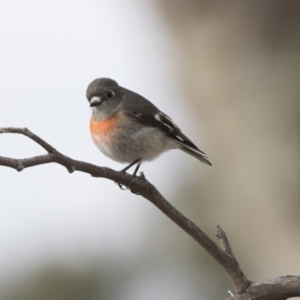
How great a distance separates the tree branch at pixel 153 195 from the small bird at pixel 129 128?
1210mm

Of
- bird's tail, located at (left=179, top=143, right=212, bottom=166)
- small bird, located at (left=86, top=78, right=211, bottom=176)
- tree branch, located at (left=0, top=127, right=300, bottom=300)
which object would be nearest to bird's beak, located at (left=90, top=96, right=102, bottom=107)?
small bird, located at (left=86, top=78, right=211, bottom=176)

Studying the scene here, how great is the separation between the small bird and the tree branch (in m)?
1.21

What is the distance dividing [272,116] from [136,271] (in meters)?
2.87

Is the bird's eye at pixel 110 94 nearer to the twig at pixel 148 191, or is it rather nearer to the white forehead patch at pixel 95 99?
the white forehead patch at pixel 95 99

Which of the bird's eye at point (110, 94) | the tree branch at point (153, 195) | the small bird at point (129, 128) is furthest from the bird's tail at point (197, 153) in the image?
the tree branch at point (153, 195)

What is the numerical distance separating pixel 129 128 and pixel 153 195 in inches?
58.8

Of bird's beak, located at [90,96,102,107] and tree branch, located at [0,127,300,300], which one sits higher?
bird's beak, located at [90,96,102,107]

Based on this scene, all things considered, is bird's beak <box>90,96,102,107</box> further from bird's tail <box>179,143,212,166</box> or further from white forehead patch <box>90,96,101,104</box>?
bird's tail <box>179,143,212,166</box>

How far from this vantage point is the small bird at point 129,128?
4676mm

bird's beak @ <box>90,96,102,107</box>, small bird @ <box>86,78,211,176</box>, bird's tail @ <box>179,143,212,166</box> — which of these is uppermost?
bird's beak @ <box>90,96,102,107</box>

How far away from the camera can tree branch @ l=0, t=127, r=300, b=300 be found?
276 cm

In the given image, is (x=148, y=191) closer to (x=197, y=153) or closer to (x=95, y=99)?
(x=197, y=153)

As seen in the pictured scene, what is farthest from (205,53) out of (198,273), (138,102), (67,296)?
(138,102)

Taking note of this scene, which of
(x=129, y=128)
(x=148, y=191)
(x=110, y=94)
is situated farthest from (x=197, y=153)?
(x=148, y=191)
